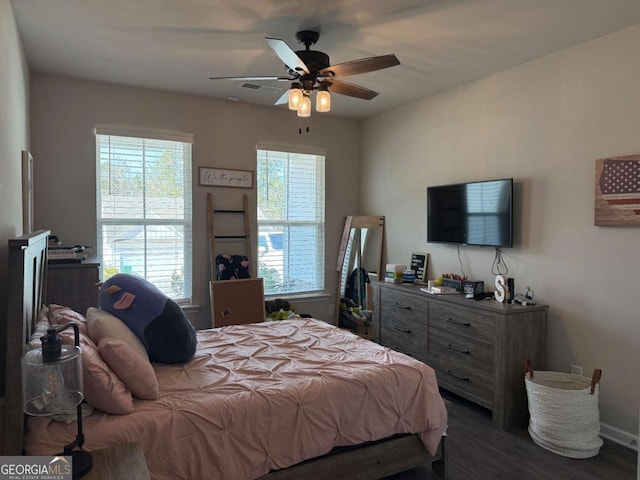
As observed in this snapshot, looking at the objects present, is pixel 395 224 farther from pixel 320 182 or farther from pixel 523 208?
pixel 523 208

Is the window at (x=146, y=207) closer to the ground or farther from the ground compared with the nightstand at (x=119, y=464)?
farther from the ground

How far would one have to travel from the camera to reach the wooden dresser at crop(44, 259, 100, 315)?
113 inches

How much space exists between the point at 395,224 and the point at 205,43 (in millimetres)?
2808

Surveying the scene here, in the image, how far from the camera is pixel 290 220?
5.15m

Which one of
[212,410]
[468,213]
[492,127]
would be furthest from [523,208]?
[212,410]

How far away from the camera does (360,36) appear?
2.97m

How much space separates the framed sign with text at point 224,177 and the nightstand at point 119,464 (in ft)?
11.0

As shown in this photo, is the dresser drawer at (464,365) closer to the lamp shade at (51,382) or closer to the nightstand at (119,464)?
the nightstand at (119,464)

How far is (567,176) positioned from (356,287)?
2.86 m

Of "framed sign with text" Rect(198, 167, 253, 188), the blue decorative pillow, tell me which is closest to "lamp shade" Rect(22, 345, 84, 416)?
the blue decorative pillow

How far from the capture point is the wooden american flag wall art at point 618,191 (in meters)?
2.77

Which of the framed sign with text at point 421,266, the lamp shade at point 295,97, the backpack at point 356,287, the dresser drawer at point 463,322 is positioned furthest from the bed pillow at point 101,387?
the backpack at point 356,287

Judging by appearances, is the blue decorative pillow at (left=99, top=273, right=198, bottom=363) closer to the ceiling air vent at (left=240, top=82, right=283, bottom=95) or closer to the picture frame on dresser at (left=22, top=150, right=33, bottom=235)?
→ the picture frame on dresser at (left=22, top=150, right=33, bottom=235)

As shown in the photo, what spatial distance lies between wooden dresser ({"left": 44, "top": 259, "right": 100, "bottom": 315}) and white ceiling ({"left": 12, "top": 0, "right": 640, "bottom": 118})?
5.29 feet
